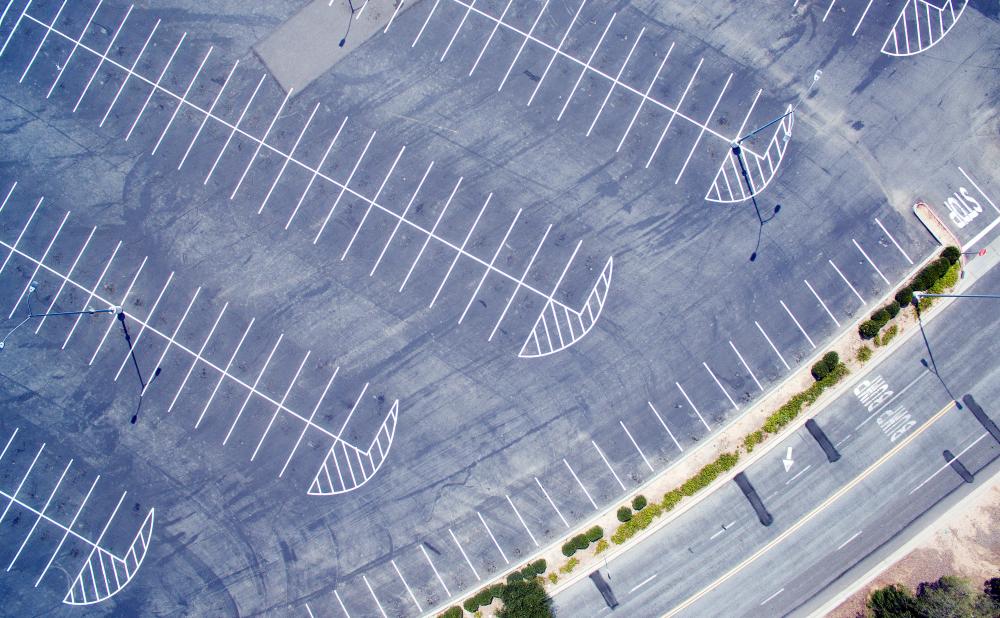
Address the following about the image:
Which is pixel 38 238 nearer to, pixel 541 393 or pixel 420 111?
pixel 420 111

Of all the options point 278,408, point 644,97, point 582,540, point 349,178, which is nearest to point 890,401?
point 582,540

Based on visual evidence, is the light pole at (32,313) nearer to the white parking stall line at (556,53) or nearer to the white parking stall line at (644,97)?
the white parking stall line at (556,53)

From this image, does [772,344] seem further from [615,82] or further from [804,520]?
[615,82]

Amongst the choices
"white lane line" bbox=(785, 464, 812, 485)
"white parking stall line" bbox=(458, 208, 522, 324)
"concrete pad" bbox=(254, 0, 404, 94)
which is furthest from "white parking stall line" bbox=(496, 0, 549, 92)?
"white lane line" bbox=(785, 464, 812, 485)

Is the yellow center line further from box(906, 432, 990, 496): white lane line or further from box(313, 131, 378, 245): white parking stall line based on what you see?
box(313, 131, 378, 245): white parking stall line

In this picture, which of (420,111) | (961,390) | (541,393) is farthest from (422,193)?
(961,390)

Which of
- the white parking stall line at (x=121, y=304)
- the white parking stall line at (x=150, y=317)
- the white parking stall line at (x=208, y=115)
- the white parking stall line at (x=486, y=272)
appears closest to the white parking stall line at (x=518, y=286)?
the white parking stall line at (x=486, y=272)
